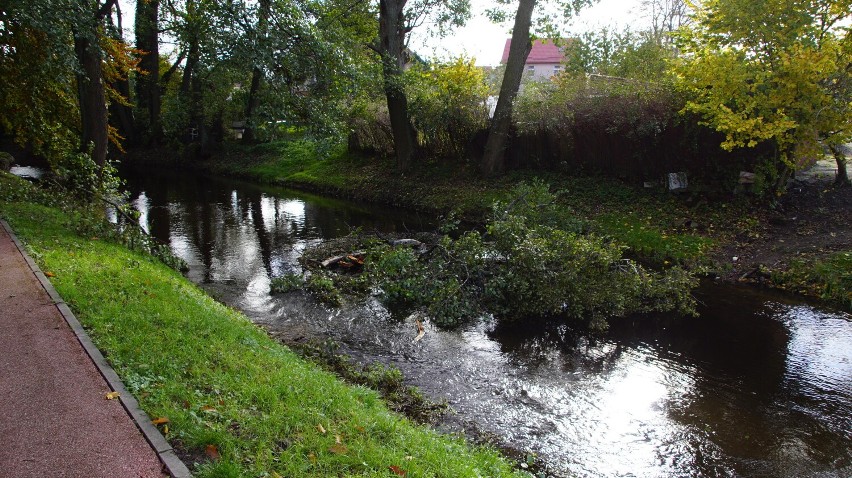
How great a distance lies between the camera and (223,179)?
30078 millimetres

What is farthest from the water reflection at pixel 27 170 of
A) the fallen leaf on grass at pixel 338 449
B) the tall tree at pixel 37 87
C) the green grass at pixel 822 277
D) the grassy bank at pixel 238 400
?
the green grass at pixel 822 277

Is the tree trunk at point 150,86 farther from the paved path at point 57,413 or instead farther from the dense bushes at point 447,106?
the paved path at point 57,413

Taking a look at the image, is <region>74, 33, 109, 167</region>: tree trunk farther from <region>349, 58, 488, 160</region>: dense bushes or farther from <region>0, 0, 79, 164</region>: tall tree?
<region>349, 58, 488, 160</region>: dense bushes

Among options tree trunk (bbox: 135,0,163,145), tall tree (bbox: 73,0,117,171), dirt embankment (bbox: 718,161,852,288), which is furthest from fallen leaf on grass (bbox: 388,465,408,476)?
tree trunk (bbox: 135,0,163,145)

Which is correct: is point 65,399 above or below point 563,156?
below

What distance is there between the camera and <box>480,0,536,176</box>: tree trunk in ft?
61.0

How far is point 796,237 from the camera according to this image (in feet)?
40.7

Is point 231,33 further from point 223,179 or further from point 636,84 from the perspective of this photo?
point 223,179

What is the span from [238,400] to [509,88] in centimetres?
1619

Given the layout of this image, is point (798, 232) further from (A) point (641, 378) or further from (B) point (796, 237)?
(A) point (641, 378)

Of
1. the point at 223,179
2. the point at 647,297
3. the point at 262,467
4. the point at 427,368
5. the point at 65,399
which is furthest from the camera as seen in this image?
the point at 223,179

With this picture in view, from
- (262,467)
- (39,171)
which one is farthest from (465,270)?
(39,171)

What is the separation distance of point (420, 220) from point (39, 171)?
2088 centimetres

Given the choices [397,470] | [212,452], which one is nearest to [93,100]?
[212,452]
